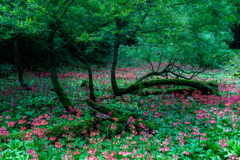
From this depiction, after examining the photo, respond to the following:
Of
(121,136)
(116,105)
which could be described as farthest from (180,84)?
(121,136)

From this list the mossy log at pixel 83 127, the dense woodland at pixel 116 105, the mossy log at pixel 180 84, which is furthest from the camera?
the mossy log at pixel 180 84

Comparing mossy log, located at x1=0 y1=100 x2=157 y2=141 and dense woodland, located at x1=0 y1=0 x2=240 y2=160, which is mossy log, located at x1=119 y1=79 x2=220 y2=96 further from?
mossy log, located at x1=0 y1=100 x2=157 y2=141

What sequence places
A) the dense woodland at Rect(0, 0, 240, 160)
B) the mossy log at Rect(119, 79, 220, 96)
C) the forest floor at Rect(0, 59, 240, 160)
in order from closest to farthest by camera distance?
the forest floor at Rect(0, 59, 240, 160) → the dense woodland at Rect(0, 0, 240, 160) → the mossy log at Rect(119, 79, 220, 96)

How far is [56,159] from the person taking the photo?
343 centimetres

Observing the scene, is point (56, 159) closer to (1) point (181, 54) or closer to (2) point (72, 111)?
(2) point (72, 111)

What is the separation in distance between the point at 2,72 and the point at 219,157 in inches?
561

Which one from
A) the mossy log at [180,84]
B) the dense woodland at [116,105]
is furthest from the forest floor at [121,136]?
the mossy log at [180,84]

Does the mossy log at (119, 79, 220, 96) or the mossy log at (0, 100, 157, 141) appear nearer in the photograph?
the mossy log at (0, 100, 157, 141)

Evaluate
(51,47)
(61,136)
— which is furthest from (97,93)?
(61,136)

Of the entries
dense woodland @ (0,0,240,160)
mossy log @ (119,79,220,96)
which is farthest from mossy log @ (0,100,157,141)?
mossy log @ (119,79,220,96)

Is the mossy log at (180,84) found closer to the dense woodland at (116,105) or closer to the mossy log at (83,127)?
the dense woodland at (116,105)

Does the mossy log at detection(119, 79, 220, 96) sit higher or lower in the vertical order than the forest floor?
higher

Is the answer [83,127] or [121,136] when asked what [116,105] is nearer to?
[121,136]

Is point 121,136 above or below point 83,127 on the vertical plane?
below
